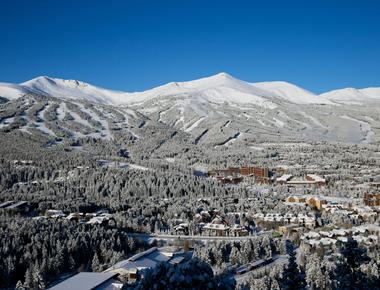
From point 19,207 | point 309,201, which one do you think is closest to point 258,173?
point 309,201

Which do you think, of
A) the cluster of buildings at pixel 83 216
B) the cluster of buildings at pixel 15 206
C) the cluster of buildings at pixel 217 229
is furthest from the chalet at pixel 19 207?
the cluster of buildings at pixel 217 229

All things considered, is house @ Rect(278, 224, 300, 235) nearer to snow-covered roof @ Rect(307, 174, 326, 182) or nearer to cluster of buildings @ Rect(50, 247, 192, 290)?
cluster of buildings @ Rect(50, 247, 192, 290)

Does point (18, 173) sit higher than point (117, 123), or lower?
lower

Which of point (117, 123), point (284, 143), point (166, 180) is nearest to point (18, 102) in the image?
point (117, 123)

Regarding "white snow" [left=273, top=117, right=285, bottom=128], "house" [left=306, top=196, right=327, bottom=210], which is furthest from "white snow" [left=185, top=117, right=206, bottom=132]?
"house" [left=306, top=196, right=327, bottom=210]

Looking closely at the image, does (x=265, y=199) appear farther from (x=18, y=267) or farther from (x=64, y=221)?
(x=18, y=267)

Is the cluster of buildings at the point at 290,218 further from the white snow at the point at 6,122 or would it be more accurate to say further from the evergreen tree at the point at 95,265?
the white snow at the point at 6,122
